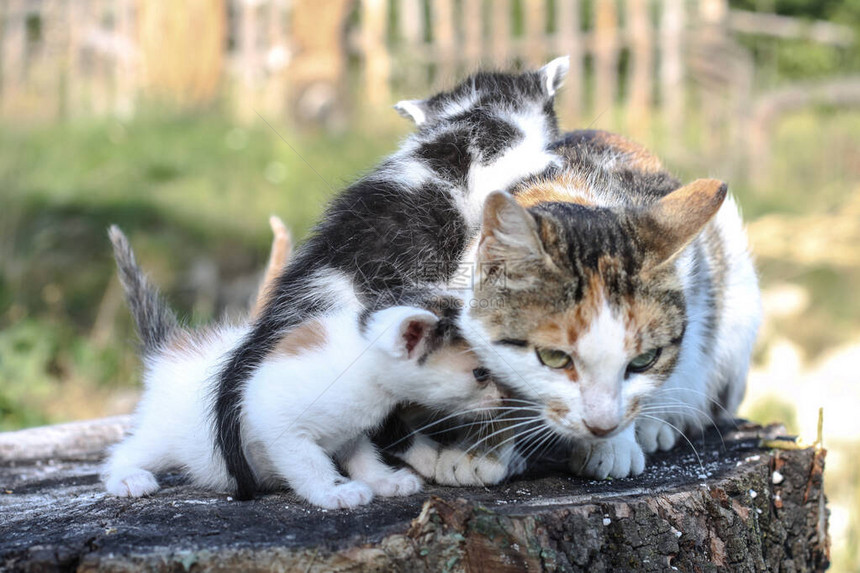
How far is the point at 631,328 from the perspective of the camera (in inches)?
75.9

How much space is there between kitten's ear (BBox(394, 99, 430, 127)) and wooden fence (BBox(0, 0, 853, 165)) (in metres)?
4.78

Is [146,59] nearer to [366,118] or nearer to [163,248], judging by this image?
[366,118]

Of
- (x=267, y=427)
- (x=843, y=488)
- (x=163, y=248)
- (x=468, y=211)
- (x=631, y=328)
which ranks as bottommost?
(x=843, y=488)

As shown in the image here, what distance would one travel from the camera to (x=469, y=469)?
2.10 meters

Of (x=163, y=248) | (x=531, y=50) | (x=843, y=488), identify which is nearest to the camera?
(x=843, y=488)

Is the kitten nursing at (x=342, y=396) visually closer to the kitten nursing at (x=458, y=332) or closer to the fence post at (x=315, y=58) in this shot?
the kitten nursing at (x=458, y=332)

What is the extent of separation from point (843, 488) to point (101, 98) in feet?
23.0

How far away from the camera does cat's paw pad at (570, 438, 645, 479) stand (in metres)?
2.20

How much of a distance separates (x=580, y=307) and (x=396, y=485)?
62 centimetres

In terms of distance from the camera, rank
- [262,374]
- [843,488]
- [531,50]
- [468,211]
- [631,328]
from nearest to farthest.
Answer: [631,328] < [262,374] < [468,211] < [843,488] < [531,50]

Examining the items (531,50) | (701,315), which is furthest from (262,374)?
(531,50)

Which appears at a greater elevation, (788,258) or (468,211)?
(468,211)

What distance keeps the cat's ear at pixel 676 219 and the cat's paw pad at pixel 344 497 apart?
847 mm

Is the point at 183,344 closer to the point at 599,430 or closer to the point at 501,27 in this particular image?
the point at 599,430
